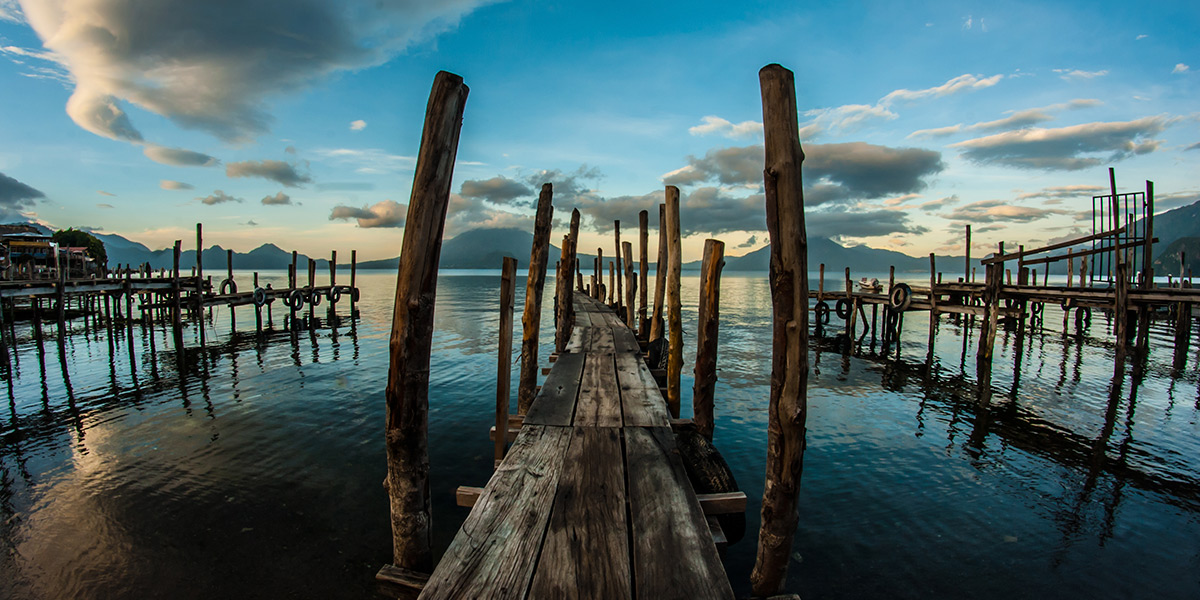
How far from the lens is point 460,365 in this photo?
1656 centimetres

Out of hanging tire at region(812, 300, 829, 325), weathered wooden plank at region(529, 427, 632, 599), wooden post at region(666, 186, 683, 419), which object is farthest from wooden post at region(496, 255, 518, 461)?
hanging tire at region(812, 300, 829, 325)

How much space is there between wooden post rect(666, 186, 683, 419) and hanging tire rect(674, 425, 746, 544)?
9.57ft

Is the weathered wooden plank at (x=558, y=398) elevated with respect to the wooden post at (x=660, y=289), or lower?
lower

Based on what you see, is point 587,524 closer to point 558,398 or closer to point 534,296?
point 558,398

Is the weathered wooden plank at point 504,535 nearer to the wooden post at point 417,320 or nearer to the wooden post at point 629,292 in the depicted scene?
the wooden post at point 417,320

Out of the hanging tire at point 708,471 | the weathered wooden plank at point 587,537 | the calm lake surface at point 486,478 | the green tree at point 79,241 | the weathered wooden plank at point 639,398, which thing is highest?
the green tree at point 79,241

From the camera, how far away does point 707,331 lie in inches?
288

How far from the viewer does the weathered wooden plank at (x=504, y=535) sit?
7.66 ft

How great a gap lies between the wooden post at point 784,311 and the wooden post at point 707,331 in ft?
12.6

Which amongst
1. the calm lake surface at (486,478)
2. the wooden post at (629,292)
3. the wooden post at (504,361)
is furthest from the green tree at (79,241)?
the wooden post at (504,361)

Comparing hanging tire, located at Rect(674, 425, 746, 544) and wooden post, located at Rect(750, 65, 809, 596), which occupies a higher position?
wooden post, located at Rect(750, 65, 809, 596)

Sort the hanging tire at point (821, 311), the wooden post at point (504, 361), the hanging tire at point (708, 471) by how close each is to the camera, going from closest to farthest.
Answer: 1. the hanging tire at point (708, 471)
2. the wooden post at point (504, 361)
3. the hanging tire at point (821, 311)

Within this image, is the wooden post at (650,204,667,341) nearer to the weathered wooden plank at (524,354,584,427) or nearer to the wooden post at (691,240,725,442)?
the weathered wooden plank at (524,354,584,427)

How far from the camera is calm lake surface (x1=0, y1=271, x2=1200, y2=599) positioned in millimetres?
5336
